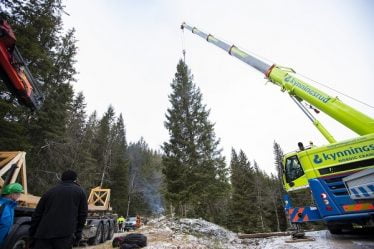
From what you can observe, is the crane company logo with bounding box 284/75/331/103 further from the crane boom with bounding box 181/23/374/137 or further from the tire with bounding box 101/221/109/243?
the tire with bounding box 101/221/109/243

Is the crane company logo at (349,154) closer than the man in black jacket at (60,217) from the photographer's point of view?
No

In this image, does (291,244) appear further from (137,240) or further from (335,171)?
(137,240)

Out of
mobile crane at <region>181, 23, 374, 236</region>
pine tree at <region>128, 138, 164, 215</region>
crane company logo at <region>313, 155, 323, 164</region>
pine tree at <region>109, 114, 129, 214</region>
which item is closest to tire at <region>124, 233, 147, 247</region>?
mobile crane at <region>181, 23, 374, 236</region>

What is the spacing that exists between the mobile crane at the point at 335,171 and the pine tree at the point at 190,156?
10.8 m

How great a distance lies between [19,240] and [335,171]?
895 cm

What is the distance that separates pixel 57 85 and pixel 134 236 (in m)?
14.9

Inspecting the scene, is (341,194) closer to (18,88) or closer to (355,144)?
(355,144)

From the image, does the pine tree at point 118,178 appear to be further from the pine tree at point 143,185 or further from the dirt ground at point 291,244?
the dirt ground at point 291,244

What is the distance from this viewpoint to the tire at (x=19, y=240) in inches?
209

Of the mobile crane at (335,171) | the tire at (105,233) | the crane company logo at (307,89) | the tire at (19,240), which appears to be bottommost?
the tire at (19,240)

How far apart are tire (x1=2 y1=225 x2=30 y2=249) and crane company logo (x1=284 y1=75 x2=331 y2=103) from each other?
9.65 metres

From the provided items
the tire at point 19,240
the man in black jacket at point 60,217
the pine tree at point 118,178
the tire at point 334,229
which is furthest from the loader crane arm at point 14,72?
the pine tree at point 118,178

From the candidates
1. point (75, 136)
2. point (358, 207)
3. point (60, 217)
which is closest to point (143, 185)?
point (75, 136)

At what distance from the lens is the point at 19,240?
5594 millimetres
